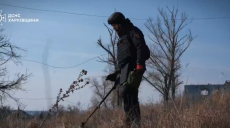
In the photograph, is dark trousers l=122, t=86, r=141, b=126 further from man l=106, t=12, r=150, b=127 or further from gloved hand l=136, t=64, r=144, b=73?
gloved hand l=136, t=64, r=144, b=73

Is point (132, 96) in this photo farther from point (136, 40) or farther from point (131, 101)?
point (136, 40)

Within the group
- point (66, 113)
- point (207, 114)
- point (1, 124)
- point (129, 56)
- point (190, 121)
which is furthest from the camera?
point (66, 113)

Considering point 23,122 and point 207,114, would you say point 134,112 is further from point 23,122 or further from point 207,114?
point 23,122

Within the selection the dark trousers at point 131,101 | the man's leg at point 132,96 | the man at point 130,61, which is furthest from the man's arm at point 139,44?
the dark trousers at point 131,101

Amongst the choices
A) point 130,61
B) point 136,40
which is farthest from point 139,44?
point 130,61

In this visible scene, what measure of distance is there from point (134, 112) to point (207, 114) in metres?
0.98

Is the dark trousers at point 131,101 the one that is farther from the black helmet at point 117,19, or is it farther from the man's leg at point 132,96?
the black helmet at point 117,19

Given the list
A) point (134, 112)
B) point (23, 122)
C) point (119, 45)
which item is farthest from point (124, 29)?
point (23, 122)

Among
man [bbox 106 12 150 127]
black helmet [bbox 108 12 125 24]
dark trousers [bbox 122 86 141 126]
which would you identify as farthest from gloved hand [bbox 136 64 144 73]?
black helmet [bbox 108 12 125 24]

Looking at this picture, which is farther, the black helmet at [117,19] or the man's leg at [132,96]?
the black helmet at [117,19]

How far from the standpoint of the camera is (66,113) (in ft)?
20.7

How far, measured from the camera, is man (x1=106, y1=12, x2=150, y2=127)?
4008mm

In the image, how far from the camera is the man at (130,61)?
401 cm

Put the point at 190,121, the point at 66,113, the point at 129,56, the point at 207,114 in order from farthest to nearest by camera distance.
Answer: the point at 66,113
the point at 129,56
the point at 207,114
the point at 190,121
